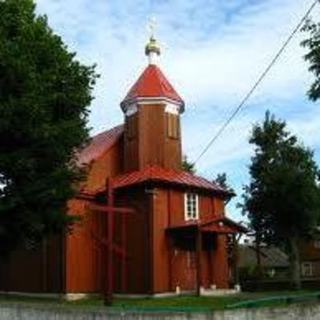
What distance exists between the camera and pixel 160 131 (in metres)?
47.1

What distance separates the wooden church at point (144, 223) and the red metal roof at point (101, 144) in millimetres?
112

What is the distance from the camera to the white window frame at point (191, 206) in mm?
45188

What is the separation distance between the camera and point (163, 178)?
43.8 m

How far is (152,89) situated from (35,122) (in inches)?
592

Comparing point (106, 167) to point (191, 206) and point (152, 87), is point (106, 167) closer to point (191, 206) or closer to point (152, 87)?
point (152, 87)

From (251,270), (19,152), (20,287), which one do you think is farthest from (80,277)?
(251,270)

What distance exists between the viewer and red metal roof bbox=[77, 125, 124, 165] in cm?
4744

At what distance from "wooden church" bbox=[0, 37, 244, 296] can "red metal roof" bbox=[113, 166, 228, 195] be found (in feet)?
0.20

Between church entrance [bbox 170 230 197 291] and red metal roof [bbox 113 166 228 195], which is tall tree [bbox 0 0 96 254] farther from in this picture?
church entrance [bbox 170 230 197 291]

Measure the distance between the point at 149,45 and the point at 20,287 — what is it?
16383 millimetres

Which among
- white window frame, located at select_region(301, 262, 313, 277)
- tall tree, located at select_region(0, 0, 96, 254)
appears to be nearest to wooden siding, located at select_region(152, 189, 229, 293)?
tall tree, located at select_region(0, 0, 96, 254)

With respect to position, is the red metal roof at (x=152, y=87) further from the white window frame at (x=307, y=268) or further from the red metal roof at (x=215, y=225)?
the white window frame at (x=307, y=268)

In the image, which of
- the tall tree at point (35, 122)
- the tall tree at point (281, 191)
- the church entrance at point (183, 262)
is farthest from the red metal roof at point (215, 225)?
the tall tree at point (281, 191)

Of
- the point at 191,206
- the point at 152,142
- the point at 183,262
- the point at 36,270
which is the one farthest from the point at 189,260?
the point at 36,270
